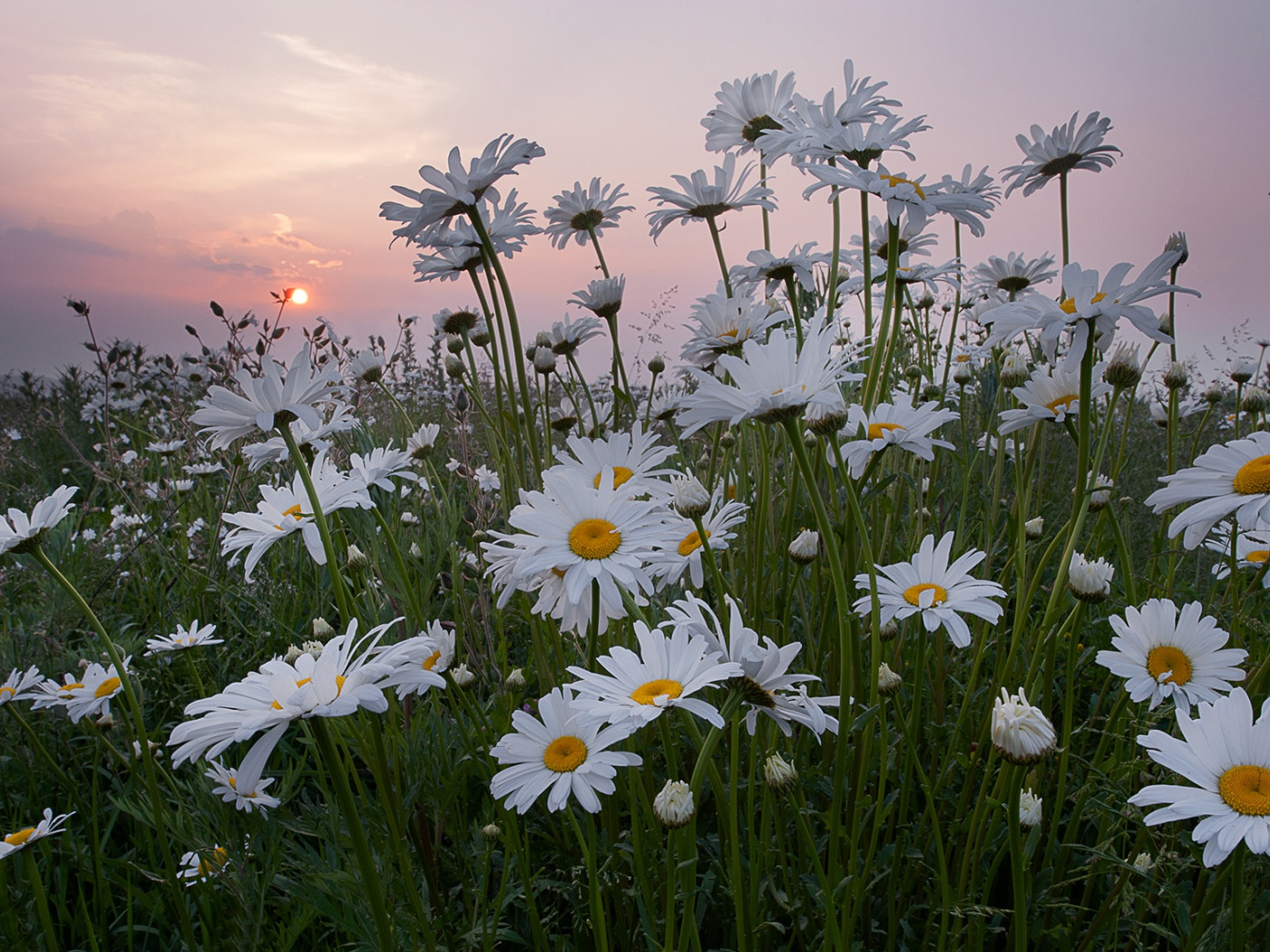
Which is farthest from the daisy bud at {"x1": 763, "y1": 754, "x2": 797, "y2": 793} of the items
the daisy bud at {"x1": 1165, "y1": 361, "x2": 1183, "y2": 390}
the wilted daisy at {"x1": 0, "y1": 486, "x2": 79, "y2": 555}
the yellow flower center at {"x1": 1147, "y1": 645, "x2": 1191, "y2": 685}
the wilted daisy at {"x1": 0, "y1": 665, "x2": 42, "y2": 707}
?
the wilted daisy at {"x1": 0, "y1": 665, "x2": 42, "y2": 707}

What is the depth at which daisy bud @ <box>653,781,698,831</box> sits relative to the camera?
3.02 feet

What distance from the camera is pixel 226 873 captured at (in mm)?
1337

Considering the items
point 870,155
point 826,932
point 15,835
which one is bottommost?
point 15,835

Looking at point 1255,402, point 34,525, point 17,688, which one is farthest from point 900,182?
point 17,688

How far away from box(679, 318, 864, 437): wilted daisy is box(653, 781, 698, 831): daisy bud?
0.48 m

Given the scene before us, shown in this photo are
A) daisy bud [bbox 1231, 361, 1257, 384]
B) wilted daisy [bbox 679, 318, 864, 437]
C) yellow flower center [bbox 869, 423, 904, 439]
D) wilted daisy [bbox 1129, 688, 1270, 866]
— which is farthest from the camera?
daisy bud [bbox 1231, 361, 1257, 384]

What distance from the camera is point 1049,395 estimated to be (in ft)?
4.90

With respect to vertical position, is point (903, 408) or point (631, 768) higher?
point (903, 408)

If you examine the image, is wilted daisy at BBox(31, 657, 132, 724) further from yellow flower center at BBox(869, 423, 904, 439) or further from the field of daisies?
yellow flower center at BBox(869, 423, 904, 439)

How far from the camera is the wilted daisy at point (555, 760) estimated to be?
3.58 feet

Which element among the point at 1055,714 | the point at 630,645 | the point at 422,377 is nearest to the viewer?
the point at 630,645

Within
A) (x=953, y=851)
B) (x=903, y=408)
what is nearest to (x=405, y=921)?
(x=953, y=851)

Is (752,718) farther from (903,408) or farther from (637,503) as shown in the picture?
(903,408)

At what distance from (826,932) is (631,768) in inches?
13.9
